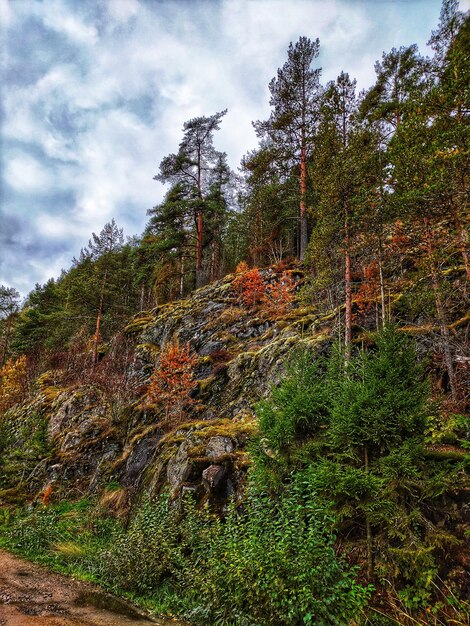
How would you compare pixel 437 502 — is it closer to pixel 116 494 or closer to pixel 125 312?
pixel 116 494

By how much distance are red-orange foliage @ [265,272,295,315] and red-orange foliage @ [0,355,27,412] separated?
877 inches

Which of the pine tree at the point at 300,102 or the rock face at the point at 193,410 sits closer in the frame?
the rock face at the point at 193,410

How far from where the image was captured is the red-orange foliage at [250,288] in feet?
60.6

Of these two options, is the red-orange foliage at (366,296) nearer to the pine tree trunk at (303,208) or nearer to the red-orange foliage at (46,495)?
the pine tree trunk at (303,208)

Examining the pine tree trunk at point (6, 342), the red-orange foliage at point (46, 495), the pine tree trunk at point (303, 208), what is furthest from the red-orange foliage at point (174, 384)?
the pine tree trunk at point (6, 342)

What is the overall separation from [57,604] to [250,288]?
1486 centimetres

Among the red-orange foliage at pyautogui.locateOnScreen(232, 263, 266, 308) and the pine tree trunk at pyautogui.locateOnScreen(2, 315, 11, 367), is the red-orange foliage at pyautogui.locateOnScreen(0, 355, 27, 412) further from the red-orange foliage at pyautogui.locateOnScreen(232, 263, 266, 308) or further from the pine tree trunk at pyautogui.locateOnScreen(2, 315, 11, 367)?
the red-orange foliage at pyautogui.locateOnScreen(232, 263, 266, 308)

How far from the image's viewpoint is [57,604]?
21.4ft

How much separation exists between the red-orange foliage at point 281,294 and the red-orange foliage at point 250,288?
51cm

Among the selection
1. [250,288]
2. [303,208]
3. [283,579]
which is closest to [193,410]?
[250,288]

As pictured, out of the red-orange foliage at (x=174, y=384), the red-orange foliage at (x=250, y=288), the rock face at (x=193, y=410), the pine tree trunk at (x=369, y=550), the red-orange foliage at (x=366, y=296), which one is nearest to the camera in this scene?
the pine tree trunk at (x=369, y=550)

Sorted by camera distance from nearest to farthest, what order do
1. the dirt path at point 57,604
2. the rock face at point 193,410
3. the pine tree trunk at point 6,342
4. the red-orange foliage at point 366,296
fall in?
the dirt path at point 57,604 < the rock face at point 193,410 < the red-orange foliage at point 366,296 < the pine tree trunk at point 6,342

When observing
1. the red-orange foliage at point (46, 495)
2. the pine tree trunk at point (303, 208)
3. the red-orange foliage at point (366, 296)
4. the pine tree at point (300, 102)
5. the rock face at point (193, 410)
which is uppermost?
the pine tree at point (300, 102)

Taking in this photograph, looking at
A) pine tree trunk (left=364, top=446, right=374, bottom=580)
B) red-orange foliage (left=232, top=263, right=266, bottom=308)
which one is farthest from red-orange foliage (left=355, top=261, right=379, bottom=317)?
pine tree trunk (left=364, top=446, right=374, bottom=580)
